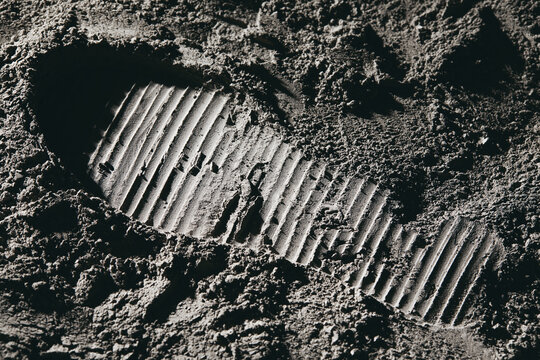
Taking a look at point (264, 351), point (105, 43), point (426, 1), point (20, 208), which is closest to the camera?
point (264, 351)

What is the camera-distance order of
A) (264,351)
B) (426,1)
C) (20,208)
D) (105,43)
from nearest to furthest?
(264,351), (20,208), (105,43), (426,1)

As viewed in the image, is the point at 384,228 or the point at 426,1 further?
the point at 426,1

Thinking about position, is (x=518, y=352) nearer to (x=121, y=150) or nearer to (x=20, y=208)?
(x=121, y=150)

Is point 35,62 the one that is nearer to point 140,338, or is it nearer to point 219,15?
point 219,15

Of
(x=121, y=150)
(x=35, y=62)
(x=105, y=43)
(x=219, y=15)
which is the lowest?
(x=121, y=150)

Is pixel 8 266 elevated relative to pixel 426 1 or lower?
lower

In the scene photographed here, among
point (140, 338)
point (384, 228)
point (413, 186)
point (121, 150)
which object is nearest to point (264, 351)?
point (140, 338)
